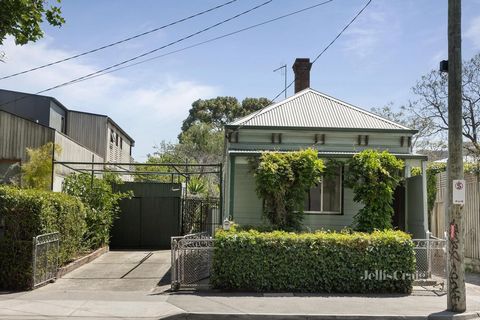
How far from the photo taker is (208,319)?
9.43 metres

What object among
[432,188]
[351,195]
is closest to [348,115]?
[351,195]

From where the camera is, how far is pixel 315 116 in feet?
54.6

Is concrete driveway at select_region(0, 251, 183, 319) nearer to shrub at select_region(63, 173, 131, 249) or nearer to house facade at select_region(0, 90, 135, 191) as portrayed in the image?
shrub at select_region(63, 173, 131, 249)

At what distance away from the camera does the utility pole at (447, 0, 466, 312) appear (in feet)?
31.5

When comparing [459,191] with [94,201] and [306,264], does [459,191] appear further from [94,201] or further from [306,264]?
[94,201]

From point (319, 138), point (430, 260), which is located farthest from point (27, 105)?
point (430, 260)

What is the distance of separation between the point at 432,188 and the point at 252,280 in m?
11.6

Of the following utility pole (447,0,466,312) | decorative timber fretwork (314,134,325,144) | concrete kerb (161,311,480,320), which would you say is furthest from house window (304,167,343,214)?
concrete kerb (161,311,480,320)

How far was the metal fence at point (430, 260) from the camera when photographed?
494 inches

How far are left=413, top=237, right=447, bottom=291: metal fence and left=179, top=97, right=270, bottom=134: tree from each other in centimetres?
4871

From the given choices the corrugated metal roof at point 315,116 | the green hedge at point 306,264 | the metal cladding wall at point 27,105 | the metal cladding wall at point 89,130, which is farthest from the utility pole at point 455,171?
the metal cladding wall at point 89,130

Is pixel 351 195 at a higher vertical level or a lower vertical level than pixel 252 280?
higher

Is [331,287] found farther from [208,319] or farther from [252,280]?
[208,319]

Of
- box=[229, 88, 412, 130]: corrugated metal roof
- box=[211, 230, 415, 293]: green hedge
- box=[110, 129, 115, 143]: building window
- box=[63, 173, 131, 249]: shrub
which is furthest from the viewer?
box=[110, 129, 115, 143]: building window
